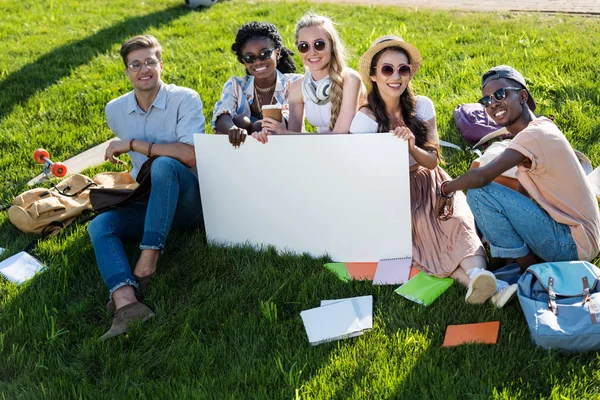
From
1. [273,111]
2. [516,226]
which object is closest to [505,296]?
[516,226]

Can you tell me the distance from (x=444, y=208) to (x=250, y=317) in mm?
1196

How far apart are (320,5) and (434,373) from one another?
6.63m

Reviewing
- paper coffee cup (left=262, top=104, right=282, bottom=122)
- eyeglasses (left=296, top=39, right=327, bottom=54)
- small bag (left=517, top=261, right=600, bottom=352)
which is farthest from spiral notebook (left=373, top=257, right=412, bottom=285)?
eyeglasses (left=296, top=39, right=327, bottom=54)

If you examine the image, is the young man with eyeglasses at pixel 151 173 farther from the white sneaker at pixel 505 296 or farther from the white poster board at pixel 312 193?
the white sneaker at pixel 505 296

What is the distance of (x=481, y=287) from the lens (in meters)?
3.17

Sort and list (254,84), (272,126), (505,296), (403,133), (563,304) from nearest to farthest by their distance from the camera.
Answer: (563,304), (505,296), (403,133), (272,126), (254,84)

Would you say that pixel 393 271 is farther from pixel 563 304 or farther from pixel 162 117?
pixel 162 117

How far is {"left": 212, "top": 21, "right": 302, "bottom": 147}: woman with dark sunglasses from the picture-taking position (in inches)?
166

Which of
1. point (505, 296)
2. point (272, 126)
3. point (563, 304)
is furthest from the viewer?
point (272, 126)

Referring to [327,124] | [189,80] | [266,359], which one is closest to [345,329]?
[266,359]

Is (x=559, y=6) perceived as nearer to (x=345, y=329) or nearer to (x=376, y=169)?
(x=376, y=169)

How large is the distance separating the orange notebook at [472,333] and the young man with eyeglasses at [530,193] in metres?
0.52

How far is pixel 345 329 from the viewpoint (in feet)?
10.2

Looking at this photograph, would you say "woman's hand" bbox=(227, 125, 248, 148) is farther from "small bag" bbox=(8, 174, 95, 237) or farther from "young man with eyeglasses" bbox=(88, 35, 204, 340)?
"small bag" bbox=(8, 174, 95, 237)
